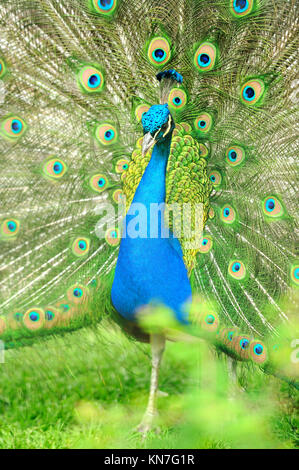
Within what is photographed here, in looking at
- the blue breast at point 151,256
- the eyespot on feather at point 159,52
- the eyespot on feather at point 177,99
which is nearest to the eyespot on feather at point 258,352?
the blue breast at point 151,256

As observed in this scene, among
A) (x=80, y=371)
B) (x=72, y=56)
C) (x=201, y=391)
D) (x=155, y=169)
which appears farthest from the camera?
(x=80, y=371)

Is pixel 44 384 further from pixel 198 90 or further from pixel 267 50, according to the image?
pixel 267 50

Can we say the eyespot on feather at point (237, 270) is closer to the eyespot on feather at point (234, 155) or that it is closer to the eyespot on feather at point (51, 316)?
the eyespot on feather at point (234, 155)

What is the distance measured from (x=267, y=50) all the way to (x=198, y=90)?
11.2 inches

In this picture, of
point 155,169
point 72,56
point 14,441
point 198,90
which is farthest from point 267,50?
point 14,441

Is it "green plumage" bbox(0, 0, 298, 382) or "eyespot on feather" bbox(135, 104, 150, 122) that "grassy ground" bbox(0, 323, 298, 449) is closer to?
"green plumage" bbox(0, 0, 298, 382)

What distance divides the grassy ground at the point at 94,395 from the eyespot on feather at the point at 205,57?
39.9 inches

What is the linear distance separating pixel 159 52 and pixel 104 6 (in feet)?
0.82

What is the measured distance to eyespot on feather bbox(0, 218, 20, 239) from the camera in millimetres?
1902

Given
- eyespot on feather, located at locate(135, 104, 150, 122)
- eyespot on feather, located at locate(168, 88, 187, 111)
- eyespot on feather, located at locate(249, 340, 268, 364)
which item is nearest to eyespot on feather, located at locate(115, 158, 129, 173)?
eyespot on feather, located at locate(135, 104, 150, 122)

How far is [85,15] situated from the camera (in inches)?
68.3

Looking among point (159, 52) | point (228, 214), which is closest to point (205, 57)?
point (159, 52)

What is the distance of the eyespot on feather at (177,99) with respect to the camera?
5.98 feet

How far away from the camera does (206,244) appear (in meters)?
1.91
